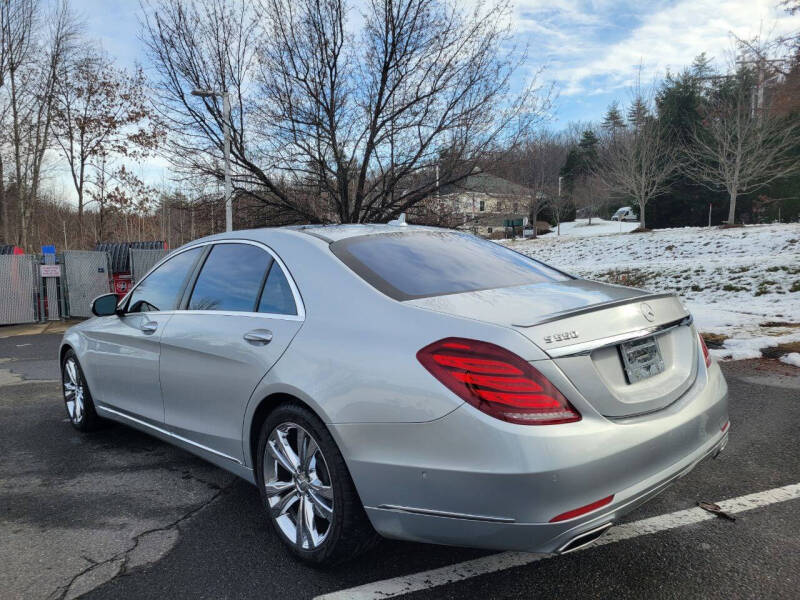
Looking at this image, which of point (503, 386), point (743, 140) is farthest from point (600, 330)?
point (743, 140)

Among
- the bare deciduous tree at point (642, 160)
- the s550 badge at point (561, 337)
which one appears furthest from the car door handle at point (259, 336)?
the bare deciduous tree at point (642, 160)

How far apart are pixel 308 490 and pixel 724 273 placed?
14.3m

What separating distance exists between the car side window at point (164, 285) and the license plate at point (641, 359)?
2.60 metres

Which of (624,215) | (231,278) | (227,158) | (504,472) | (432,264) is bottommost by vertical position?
(504,472)

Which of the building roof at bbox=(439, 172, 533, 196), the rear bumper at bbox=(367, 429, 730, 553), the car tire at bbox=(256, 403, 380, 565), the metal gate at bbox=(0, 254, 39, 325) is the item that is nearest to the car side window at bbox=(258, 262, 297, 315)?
the car tire at bbox=(256, 403, 380, 565)

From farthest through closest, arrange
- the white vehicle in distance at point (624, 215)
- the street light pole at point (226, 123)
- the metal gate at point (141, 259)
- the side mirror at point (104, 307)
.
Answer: the white vehicle in distance at point (624, 215)
the metal gate at point (141, 259)
the street light pole at point (226, 123)
the side mirror at point (104, 307)

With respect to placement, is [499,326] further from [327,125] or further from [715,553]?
[327,125]

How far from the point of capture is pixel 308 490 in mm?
2525

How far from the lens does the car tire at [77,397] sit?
176 inches

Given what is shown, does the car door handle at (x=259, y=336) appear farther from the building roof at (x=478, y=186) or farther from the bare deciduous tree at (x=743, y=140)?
the bare deciduous tree at (x=743, y=140)

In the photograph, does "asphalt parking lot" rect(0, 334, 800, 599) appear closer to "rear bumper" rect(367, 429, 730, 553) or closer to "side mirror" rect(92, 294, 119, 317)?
"rear bumper" rect(367, 429, 730, 553)

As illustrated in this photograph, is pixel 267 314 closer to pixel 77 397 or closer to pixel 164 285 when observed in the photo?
pixel 164 285

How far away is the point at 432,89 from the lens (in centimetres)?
1262

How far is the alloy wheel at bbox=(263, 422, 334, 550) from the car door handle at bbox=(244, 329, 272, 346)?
40 centimetres
